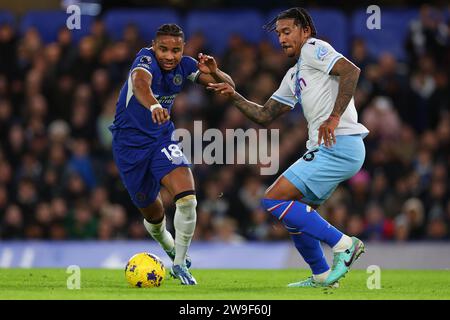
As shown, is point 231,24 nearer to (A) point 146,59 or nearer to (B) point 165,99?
(B) point 165,99

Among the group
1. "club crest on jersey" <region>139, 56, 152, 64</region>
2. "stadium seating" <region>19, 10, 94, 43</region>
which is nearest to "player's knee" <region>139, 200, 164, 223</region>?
"club crest on jersey" <region>139, 56, 152, 64</region>

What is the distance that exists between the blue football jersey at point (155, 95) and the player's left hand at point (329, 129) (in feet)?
5.79

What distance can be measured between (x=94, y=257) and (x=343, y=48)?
18.5 ft

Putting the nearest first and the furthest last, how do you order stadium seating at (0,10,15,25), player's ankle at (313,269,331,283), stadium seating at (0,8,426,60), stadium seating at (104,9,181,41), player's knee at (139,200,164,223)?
player's ankle at (313,269,331,283), player's knee at (139,200,164,223), stadium seating at (0,8,426,60), stadium seating at (104,9,181,41), stadium seating at (0,10,15,25)

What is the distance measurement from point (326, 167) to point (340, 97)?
0.62m

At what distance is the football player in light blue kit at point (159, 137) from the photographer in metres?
9.63

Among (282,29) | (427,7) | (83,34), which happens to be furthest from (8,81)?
(282,29)

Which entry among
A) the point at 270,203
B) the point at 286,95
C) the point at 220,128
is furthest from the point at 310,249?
the point at 220,128

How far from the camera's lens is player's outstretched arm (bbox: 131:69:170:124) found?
8836mm

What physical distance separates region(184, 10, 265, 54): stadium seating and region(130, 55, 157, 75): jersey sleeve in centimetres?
Answer: 767

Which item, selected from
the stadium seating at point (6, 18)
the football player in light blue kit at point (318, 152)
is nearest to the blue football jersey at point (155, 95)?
the football player in light blue kit at point (318, 152)

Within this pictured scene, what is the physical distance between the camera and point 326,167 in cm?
900

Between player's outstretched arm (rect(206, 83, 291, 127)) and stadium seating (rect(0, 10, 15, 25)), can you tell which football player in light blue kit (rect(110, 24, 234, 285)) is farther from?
stadium seating (rect(0, 10, 15, 25))
